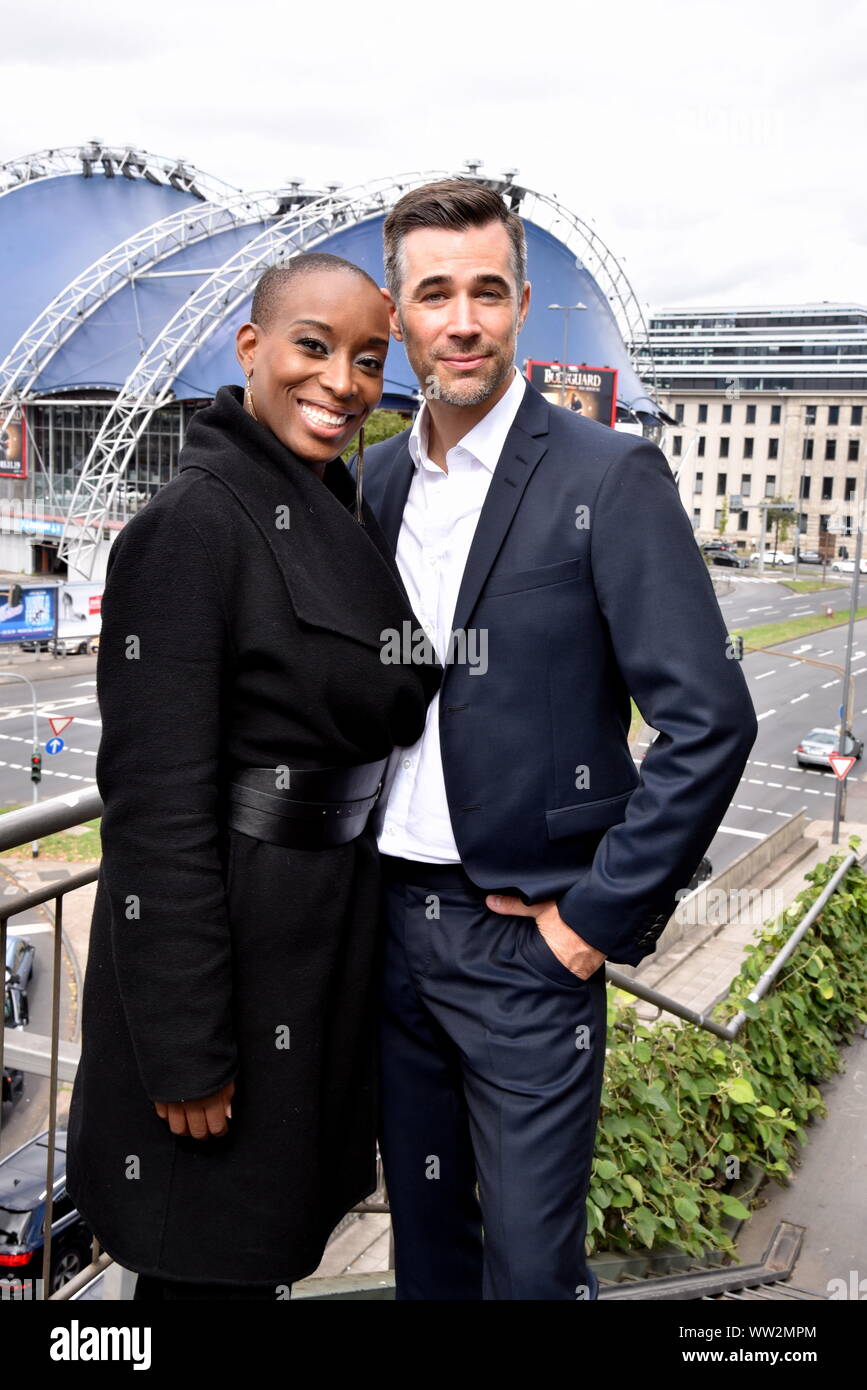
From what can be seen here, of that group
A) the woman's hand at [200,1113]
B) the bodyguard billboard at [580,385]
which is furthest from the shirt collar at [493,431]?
the bodyguard billboard at [580,385]

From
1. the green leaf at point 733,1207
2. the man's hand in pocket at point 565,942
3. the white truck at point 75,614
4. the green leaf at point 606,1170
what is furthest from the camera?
the white truck at point 75,614

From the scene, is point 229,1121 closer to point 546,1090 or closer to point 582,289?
point 546,1090

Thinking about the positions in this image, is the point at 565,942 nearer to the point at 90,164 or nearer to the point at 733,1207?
the point at 733,1207

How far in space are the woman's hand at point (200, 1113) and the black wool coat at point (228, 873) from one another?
46 mm

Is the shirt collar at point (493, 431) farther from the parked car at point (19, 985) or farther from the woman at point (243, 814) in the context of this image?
the parked car at point (19, 985)

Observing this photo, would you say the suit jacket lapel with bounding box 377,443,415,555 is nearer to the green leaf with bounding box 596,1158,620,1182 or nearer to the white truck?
the green leaf with bounding box 596,1158,620,1182

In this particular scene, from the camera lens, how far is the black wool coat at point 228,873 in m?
2.02

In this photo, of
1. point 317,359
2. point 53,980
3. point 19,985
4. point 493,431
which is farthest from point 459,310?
point 19,985

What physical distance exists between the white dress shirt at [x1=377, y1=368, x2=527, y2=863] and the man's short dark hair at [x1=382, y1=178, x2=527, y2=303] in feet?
0.95

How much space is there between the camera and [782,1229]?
426 cm

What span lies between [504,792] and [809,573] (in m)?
81.1

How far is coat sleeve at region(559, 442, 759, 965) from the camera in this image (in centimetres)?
217

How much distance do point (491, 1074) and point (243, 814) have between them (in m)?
0.75

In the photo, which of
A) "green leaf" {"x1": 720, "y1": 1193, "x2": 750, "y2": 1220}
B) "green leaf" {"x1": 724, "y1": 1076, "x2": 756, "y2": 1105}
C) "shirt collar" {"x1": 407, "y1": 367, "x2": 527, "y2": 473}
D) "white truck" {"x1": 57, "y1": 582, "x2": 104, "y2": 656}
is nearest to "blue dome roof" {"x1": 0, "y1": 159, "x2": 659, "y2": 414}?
"white truck" {"x1": 57, "y1": 582, "x2": 104, "y2": 656}
